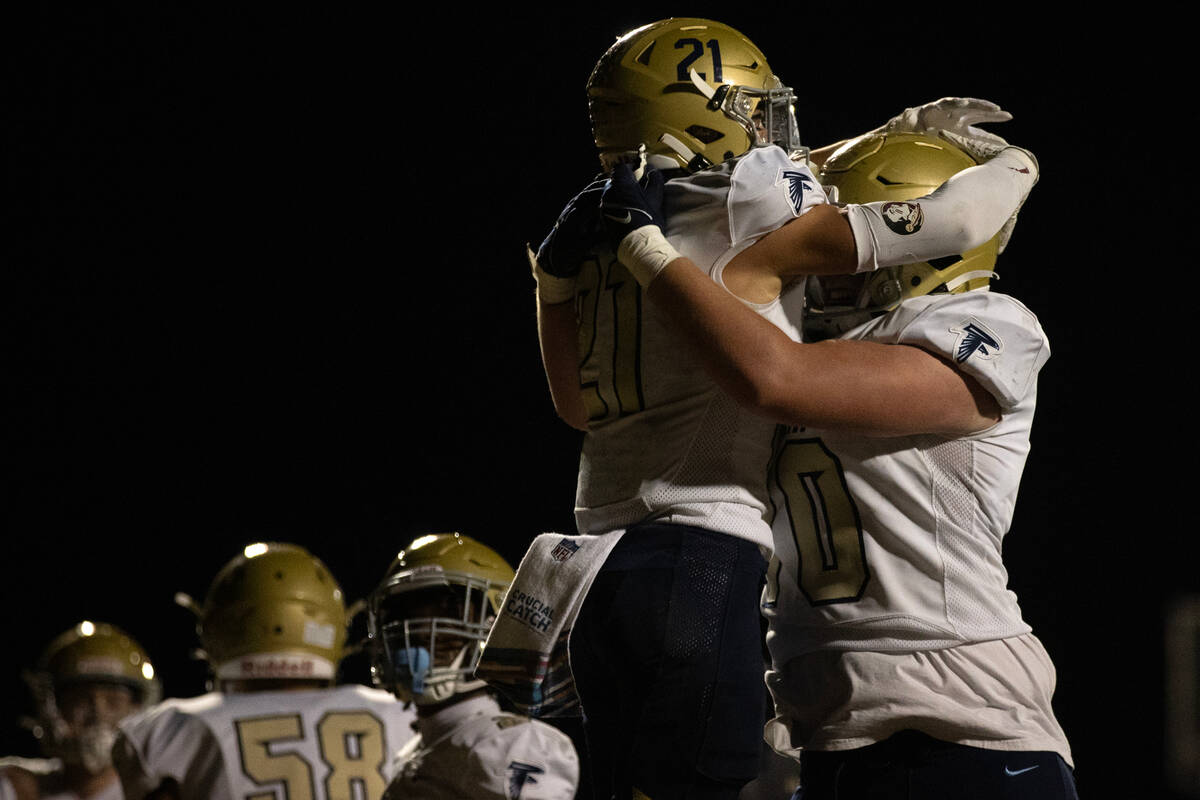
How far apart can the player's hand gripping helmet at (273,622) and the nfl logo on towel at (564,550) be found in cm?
157

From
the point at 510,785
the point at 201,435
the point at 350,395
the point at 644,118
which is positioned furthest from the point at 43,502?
the point at 644,118

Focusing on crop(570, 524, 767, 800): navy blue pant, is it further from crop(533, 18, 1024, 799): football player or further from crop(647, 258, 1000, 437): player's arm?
crop(647, 258, 1000, 437): player's arm

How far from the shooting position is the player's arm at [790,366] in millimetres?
1357

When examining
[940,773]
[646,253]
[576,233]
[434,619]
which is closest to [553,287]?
[576,233]

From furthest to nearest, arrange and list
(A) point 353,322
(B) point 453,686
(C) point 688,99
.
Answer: (A) point 353,322 < (B) point 453,686 < (C) point 688,99

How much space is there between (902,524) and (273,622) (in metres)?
1.76

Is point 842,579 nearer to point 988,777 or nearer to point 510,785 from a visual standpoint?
point 988,777

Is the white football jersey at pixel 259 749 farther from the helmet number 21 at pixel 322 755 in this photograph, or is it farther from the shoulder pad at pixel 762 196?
the shoulder pad at pixel 762 196

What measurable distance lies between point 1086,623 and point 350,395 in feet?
9.71

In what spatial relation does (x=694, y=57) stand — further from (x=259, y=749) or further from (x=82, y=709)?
(x=82, y=709)

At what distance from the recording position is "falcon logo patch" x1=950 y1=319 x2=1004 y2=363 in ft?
4.78

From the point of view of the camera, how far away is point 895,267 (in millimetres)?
1560

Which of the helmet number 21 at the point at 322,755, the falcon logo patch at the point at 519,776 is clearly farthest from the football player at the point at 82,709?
the falcon logo patch at the point at 519,776

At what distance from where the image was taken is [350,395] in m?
5.66
